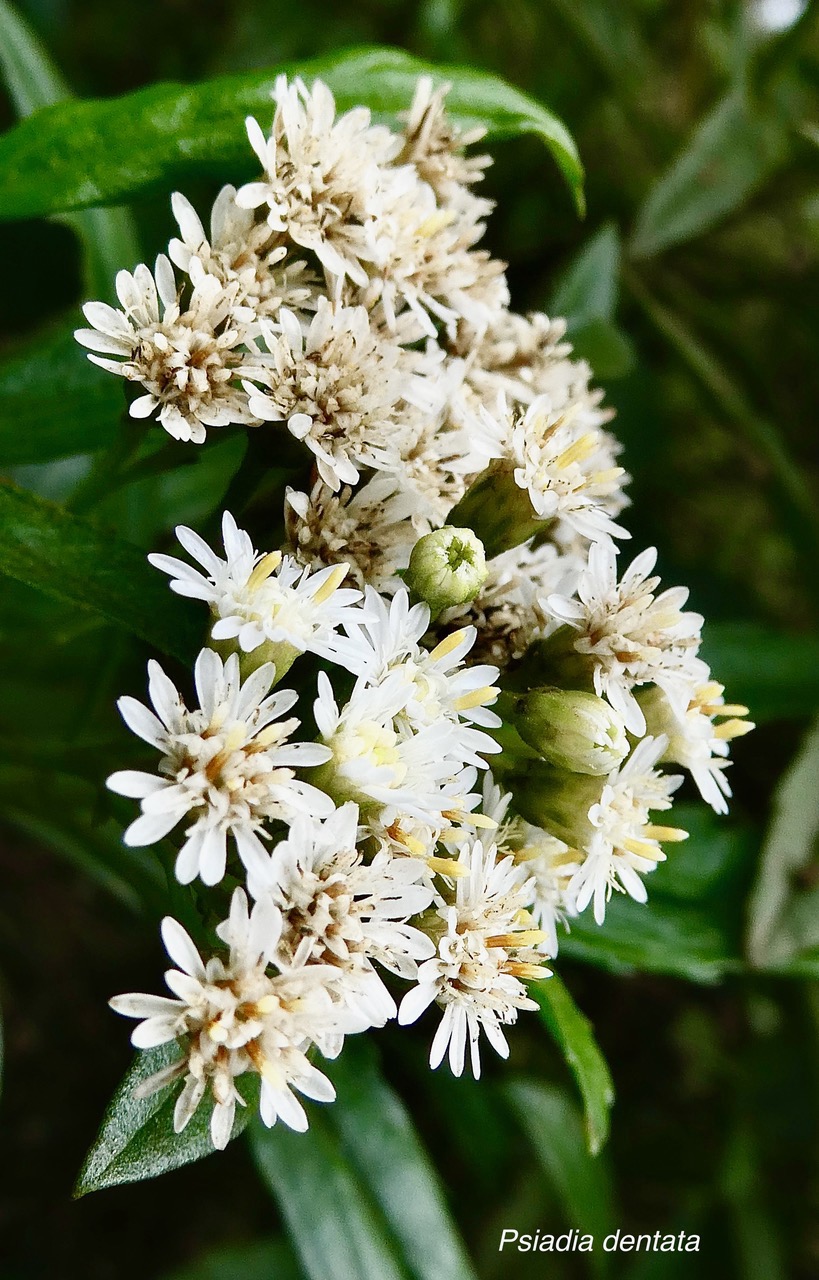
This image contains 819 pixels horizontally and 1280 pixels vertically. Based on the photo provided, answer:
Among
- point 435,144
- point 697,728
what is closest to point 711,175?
point 435,144

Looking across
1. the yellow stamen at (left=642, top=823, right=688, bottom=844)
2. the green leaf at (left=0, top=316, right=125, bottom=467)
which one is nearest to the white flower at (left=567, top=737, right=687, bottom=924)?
the yellow stamen at (left=642, top=823, right=688, bottom=844)

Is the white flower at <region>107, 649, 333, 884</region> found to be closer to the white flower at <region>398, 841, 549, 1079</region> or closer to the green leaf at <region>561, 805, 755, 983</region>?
the white flower at <region>398, 841, 549, 1079</region>

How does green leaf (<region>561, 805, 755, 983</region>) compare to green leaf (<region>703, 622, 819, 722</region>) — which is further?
green leaf (<region>703, 622, 819, 722</region>)

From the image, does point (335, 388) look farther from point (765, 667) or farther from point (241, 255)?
point (765, 667)

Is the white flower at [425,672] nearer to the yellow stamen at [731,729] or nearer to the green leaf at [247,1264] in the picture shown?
the yellow stamen at [731,729]

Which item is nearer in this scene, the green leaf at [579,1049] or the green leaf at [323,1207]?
the green leaf at [579,1049]

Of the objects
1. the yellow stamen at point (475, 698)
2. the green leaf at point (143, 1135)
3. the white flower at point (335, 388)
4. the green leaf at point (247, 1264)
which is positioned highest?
the white flower at point (335, 388)

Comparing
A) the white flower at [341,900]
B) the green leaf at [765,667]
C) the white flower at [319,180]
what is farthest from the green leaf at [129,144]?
the green leaf at [765,667]
